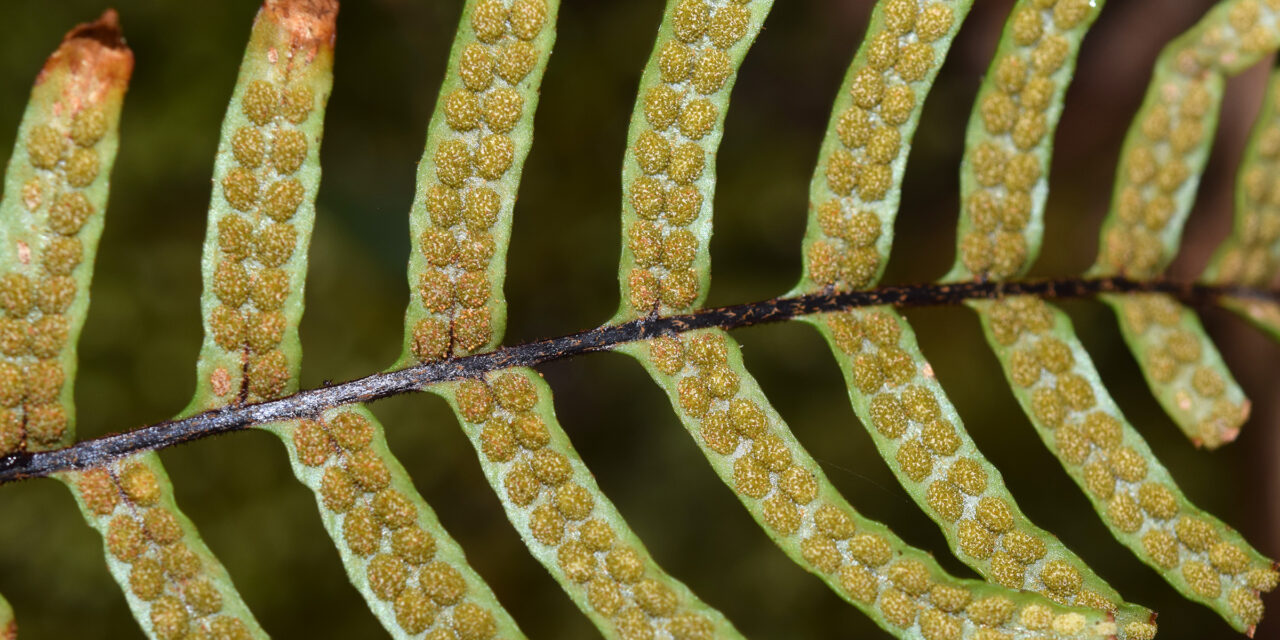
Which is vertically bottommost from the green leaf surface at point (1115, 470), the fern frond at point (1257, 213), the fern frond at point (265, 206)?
the green leaf surface at point (1115, 470)

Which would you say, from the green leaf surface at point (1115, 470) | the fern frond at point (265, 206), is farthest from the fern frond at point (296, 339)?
the green leaf surface at point (1115, 470)

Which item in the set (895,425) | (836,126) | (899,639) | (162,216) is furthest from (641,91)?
Answer: (162,216)

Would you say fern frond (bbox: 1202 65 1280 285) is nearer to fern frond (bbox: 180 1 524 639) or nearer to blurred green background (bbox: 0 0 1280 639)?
blurred green background (bbox: 0 0 1280 639)

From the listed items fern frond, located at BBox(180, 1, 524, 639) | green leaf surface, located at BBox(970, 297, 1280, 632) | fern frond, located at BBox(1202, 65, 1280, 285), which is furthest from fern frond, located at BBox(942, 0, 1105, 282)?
fern frond, located at BBox(180, 1, 524, 639)

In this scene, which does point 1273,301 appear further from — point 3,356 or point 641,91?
point 3,356

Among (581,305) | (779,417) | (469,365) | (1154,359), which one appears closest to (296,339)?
(469,365)

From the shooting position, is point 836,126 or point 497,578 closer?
point 836,126

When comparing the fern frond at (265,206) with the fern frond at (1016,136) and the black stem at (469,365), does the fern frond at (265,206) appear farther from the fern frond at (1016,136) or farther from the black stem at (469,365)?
the fern frond at (1016,136)
